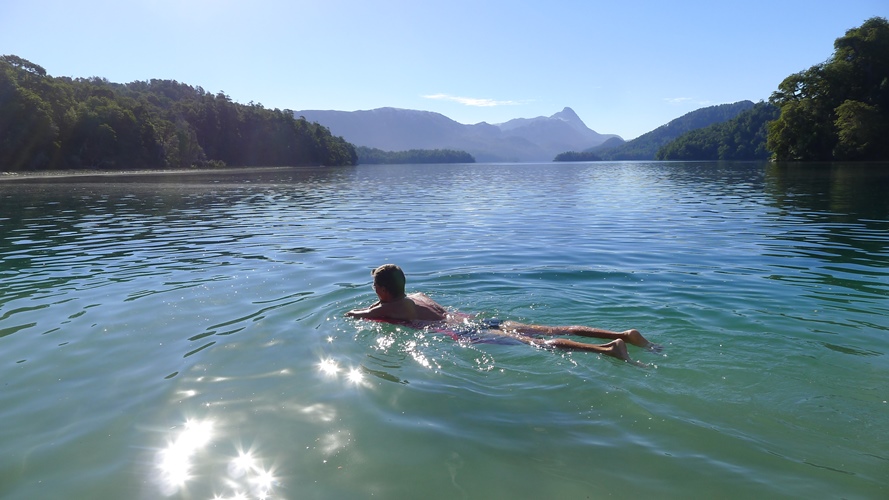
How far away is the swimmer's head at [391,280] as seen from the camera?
25.8 feet

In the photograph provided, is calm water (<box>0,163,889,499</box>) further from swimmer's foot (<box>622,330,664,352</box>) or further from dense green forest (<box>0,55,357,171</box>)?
dense green forest (<box>0,55,357,171</box>)

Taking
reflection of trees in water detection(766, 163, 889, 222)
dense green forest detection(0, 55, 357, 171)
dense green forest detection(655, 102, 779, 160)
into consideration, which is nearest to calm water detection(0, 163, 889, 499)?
reflection of trees in water detection(766, 163, 889, 222)

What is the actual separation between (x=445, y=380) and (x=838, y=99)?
8951cm

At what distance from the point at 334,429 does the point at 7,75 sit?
81245mm

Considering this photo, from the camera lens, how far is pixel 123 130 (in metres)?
84.4

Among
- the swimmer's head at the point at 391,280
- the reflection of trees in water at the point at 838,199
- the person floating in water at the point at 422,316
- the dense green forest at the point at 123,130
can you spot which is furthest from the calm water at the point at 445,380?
the dense green forest at the point at 123,130

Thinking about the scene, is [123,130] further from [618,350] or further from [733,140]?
[733,140]

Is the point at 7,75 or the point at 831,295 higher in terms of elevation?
the point at 7,75

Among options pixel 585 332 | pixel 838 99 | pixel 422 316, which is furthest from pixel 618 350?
pixel 838 99

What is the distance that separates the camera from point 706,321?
784cm

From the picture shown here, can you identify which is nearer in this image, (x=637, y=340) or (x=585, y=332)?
(x=637, y=340)

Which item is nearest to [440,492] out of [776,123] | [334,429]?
[334,429]

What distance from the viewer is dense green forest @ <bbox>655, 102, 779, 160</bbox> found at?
138 meters

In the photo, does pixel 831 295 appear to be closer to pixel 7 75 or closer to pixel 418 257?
pixel 418 257
